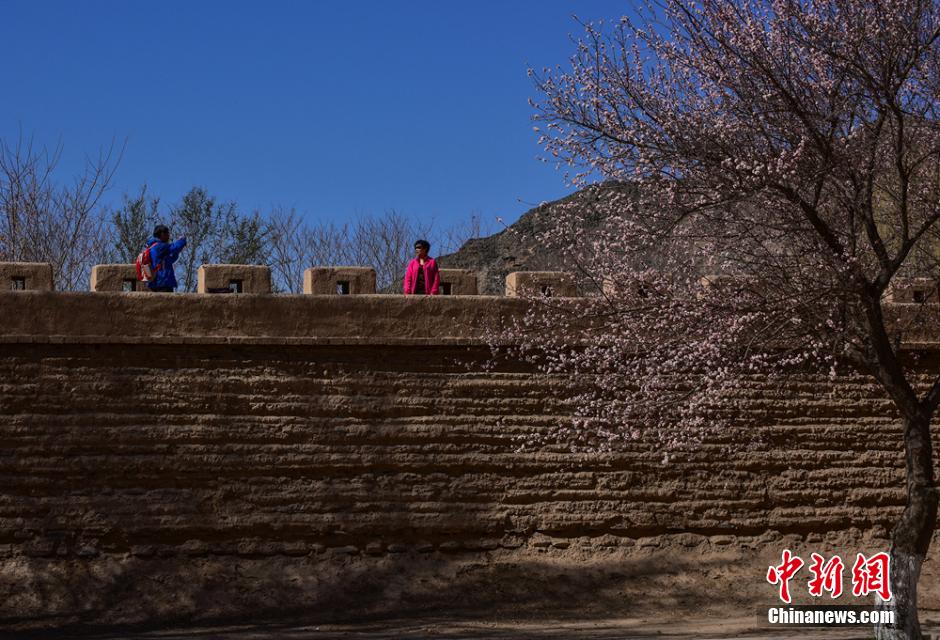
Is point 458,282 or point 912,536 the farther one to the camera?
point 458,282

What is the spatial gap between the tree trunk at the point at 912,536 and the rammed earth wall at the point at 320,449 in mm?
3010

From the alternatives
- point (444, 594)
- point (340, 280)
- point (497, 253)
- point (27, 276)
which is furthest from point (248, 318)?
point (497, 253)

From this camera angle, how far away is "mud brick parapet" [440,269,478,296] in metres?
12.6

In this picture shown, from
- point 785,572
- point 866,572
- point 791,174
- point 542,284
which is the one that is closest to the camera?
point 791,174

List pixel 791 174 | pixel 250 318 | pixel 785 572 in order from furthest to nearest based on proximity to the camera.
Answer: pixel 785 572 → pixel 250 318 → pixel 791 174

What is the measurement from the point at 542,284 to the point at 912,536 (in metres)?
4.34

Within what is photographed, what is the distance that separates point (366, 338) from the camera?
38.9ft

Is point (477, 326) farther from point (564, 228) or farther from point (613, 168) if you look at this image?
point (613, 168)

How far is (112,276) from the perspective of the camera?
1189 centimetres

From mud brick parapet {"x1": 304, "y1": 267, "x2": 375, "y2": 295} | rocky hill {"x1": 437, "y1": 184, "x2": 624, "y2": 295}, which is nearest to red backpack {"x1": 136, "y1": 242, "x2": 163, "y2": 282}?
mud brick parapet {"x1": 304, "y1": 267, "x2": 375, "y2": 295}

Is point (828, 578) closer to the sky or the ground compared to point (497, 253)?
closer to the ground

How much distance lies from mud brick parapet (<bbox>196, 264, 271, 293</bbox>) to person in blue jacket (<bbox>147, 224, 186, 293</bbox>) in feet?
1.20

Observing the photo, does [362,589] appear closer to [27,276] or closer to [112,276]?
[112,276]

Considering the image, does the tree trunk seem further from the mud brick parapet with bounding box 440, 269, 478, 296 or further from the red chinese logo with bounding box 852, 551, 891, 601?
the mud brick parapet with bounding box 440, 269, 478, 296
